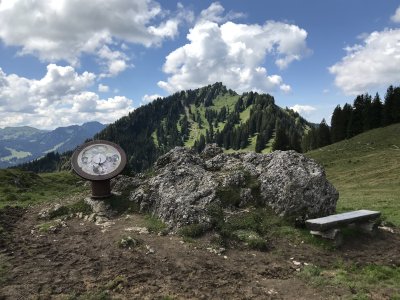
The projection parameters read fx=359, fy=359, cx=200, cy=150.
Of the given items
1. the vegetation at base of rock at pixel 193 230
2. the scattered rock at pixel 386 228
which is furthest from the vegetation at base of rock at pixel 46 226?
the scattered rock at pixel 386 228

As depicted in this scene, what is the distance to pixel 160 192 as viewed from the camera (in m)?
22.2

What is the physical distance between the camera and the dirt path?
39.3 feet

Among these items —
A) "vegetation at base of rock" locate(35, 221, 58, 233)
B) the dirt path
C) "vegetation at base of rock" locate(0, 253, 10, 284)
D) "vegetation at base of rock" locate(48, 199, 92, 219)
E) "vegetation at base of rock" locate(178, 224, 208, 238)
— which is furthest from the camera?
"vegetation at base of rock" locate(48, 199, 92, 219)

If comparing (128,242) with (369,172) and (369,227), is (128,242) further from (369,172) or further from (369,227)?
(369,172)

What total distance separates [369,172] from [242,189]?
39.5 m

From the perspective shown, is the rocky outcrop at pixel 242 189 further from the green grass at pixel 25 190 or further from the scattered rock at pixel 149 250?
the green grass at pixel 25 190

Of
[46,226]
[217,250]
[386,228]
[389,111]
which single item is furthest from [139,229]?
[389,111]

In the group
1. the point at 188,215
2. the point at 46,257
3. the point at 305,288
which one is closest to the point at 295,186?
the point at 188,215

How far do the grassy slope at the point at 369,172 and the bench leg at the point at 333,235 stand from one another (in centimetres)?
692

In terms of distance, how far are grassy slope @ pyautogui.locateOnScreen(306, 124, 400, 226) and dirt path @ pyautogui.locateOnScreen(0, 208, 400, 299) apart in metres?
9.58

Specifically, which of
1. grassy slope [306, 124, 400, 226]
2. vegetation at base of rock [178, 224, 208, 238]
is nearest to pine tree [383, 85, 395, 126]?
grassy slope [306, 124, 400, 226]

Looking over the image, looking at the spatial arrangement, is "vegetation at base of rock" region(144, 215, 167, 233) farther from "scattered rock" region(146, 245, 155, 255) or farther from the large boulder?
the large boulder

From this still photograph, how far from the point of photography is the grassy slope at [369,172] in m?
29.6

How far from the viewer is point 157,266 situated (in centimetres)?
1417
